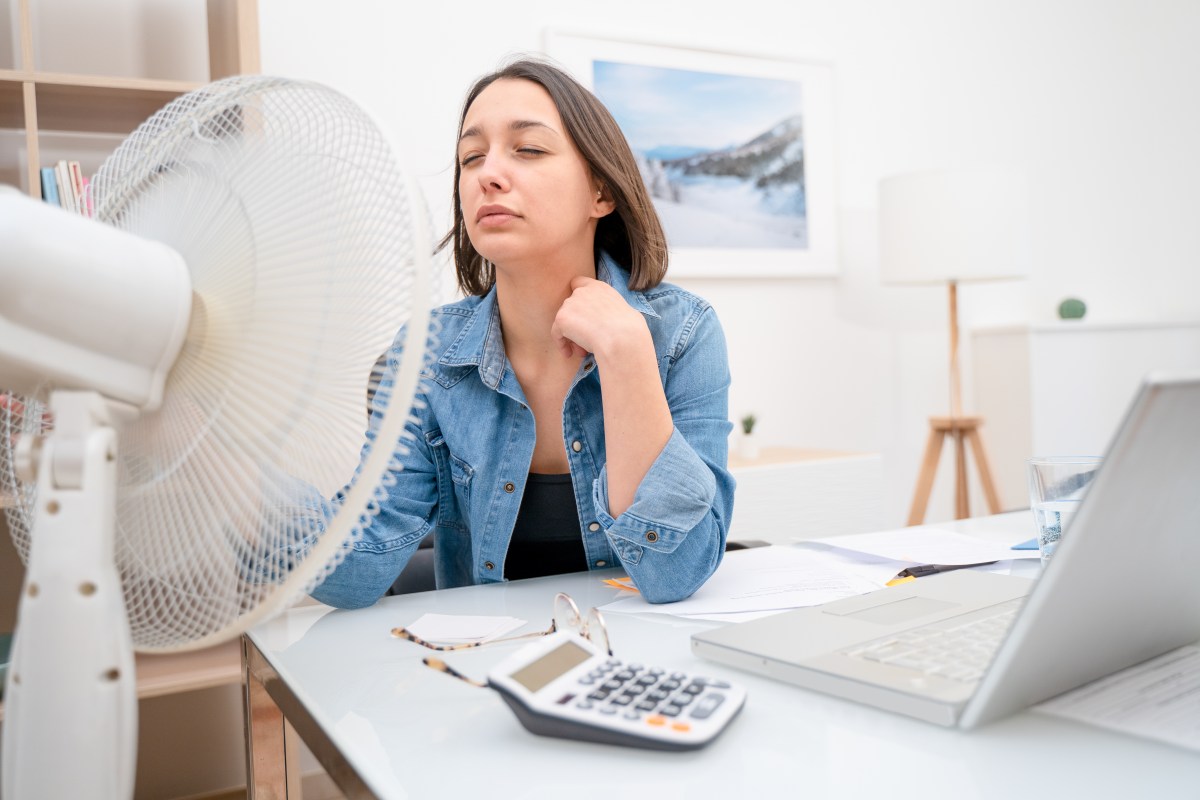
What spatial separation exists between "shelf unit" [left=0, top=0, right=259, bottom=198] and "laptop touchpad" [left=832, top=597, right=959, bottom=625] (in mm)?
1685

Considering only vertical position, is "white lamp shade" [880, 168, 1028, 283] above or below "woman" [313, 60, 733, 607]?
above

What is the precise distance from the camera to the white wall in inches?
103

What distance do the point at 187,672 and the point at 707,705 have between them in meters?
1.57

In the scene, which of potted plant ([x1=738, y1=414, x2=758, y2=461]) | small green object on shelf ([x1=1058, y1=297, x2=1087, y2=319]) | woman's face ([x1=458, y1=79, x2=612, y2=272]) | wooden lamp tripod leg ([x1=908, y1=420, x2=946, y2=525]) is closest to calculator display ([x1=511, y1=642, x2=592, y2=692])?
woman's face ([x1=458, y1=79, x2=612, y2=272])

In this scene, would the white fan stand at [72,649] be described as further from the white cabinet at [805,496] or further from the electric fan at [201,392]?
Answer: the white cabinet at [805,496]

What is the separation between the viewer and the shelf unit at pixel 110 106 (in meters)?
1.85

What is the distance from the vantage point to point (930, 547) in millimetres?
1145

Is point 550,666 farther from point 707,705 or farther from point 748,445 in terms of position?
point 748,445

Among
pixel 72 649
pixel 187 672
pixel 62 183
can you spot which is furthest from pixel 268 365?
pixel 62 183

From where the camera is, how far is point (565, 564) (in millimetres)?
1263

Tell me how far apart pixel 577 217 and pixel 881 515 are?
165 centimetres

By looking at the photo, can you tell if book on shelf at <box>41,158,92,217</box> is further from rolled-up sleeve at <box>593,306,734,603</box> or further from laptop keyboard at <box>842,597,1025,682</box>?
laptop keyboard at <box>842,597,1025,682</box>

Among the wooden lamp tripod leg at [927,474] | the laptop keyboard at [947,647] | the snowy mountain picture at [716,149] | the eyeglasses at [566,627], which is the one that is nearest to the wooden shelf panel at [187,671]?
the eyeglasses at [566,627]

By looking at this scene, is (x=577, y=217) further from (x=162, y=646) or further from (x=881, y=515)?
(x=881, y=515)
